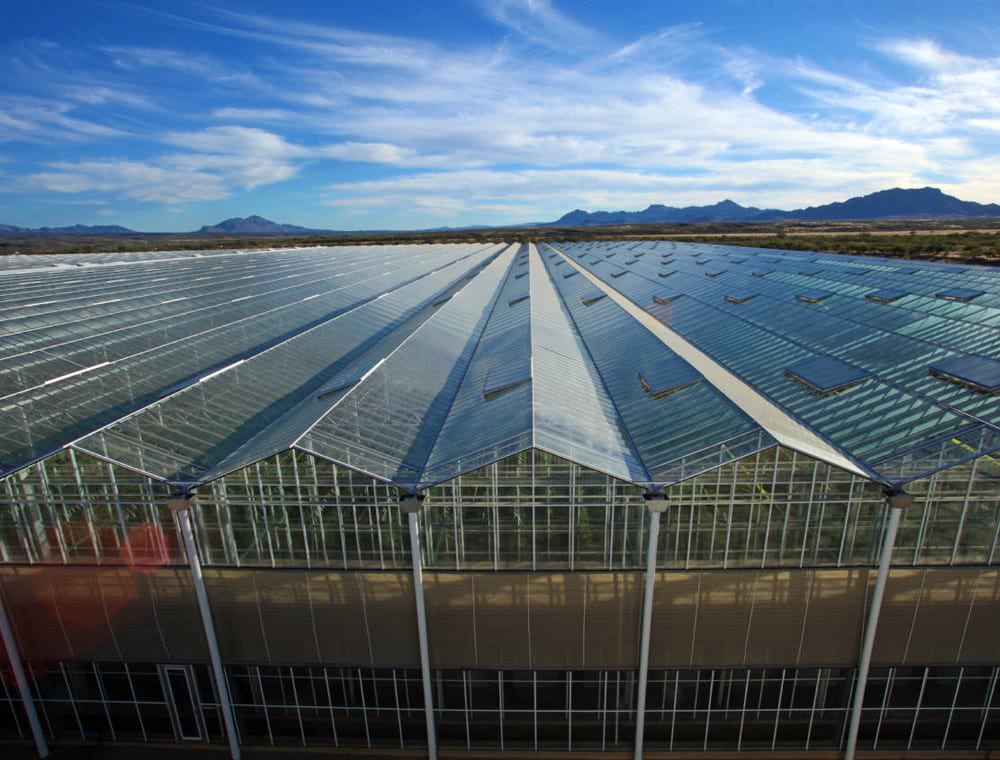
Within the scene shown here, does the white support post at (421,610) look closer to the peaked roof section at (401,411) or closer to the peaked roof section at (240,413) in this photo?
the peaked roof section at (401,411)

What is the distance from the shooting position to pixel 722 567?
1420cm

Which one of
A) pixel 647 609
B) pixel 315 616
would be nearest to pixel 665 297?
pixel 647 609

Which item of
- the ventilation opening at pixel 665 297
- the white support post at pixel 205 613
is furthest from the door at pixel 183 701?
the ventilation opening at pixel 665 297

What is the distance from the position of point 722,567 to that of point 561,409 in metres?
6.28

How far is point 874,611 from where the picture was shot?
13.9 meters

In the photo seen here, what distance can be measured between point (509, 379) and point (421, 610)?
847 cm

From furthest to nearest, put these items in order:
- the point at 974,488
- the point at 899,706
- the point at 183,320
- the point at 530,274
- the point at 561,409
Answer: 1. the point at 530,274
2. the point at 183,320
3. the point at 561,409
4. the point at 899,706
5. the point at 974,488

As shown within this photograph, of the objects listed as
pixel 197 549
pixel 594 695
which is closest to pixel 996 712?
pixel 594 695

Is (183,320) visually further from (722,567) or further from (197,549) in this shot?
(722,567)

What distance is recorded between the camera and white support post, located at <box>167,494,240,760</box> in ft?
45.4

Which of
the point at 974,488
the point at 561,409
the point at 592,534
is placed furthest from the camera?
the point at 561,409

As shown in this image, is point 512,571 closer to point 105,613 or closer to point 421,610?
point 421,610

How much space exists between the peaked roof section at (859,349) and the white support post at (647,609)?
3.83 m

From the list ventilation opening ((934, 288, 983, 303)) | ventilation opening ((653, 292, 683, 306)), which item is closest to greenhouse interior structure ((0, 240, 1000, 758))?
ventilation opening ((934, 288, 983, 303))
